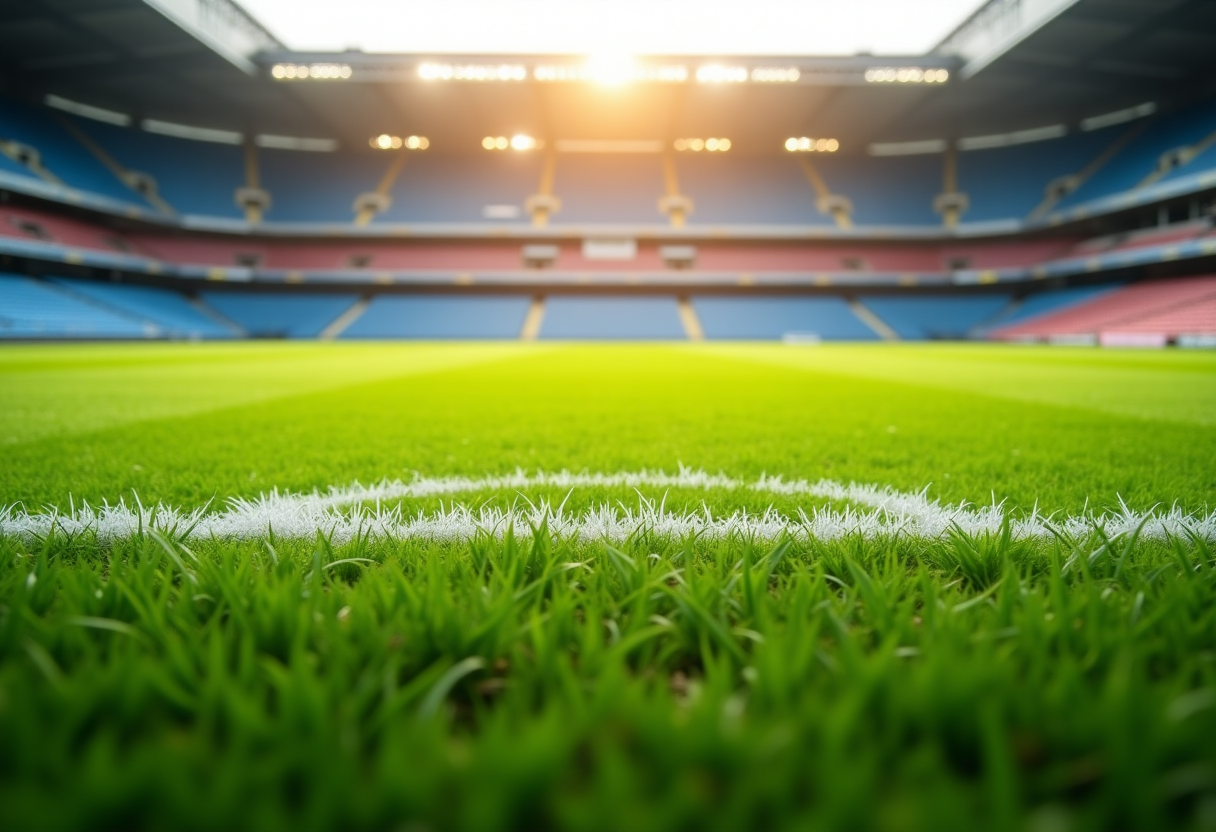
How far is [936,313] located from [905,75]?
1085cm

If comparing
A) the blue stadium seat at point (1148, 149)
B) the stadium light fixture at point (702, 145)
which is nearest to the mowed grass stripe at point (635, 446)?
the blue stadium seat at point (1148, 149)

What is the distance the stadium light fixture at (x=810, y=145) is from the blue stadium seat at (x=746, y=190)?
0.66 m

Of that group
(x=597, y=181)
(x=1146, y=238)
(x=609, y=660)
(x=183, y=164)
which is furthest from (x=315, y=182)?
(x=609, y=660)

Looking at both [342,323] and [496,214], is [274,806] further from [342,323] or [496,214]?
[496,214]

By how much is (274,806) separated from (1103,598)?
44.2 inches

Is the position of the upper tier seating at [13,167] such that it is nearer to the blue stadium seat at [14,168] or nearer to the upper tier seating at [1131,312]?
the blue stadium seat at [14,168]

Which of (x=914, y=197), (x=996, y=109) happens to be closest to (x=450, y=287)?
(x=914, y=197)

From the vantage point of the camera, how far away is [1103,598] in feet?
3.17

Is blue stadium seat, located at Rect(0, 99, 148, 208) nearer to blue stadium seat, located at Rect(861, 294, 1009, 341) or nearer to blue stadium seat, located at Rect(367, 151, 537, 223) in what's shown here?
blue stadium seat, located at Rect(367, 151, 537, 223)

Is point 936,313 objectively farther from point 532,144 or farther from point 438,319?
point 438,319

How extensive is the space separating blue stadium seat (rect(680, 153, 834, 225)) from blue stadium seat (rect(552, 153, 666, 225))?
1696mm

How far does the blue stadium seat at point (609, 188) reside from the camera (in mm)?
32094

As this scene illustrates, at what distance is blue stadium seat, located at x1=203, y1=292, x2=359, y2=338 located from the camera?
2845 centimetres

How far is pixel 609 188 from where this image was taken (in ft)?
109
